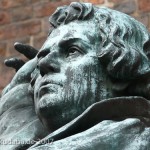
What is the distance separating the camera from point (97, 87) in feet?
7.69

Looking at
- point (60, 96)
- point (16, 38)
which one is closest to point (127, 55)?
point (60, 96)

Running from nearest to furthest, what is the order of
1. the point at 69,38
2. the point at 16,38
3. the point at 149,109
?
the point at 149,109 < the point at 69,38 < the point at 16,38

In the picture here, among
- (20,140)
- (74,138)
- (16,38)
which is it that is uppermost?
(74,138)

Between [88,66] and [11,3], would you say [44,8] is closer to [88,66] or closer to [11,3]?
[11,3]

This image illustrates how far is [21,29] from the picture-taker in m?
8.47

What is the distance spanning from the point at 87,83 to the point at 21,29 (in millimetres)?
6170

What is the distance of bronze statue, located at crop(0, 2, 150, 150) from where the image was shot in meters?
2.19

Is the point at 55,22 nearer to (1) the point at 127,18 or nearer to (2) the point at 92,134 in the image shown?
(1) the point at 127,18

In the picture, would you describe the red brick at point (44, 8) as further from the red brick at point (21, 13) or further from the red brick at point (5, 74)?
the red brick at point (5, 74)

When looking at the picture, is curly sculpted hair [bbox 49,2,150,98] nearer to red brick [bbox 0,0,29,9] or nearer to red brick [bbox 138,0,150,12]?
red brick [bbox 138,0,150,12]

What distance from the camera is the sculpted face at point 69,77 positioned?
2.30 m

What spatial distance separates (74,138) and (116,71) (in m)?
0.30

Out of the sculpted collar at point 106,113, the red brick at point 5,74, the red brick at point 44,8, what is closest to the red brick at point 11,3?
the red brick at point 44,8

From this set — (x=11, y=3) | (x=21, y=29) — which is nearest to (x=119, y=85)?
(x=21, y=29)
